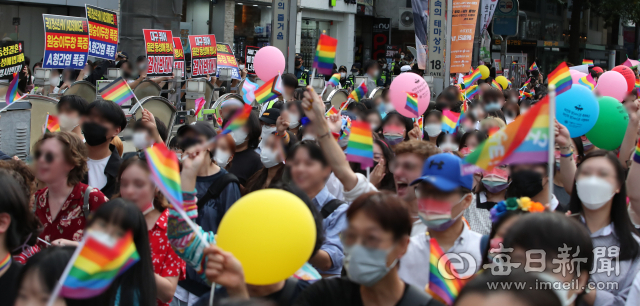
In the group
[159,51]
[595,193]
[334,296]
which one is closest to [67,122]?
[334,296]

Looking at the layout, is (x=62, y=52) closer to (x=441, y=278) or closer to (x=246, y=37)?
(x=441, y=278)

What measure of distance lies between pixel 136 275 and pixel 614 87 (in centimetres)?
698

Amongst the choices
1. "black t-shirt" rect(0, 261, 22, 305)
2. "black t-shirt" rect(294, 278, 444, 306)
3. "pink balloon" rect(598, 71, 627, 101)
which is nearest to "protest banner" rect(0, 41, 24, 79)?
"black t-shirt" rect(0, 261, 22, 305)

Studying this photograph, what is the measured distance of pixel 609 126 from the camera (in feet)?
17.7

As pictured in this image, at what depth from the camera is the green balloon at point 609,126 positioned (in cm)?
534

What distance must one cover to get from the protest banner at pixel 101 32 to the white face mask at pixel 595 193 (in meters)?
7.20

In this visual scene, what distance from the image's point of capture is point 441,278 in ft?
9.17

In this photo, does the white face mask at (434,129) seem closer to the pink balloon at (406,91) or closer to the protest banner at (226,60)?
the pink balloon at (406,91)

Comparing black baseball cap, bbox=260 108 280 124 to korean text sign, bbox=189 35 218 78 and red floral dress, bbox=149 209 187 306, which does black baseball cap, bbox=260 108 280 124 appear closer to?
red floral dress, bbox=149 209 187 306

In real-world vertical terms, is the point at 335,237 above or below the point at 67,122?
below

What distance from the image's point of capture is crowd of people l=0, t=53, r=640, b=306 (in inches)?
98.1

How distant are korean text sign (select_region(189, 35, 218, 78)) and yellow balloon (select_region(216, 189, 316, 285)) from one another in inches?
322

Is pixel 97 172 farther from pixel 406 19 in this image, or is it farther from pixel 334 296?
pixel 406 19

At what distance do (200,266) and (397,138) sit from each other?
396 centimetres
